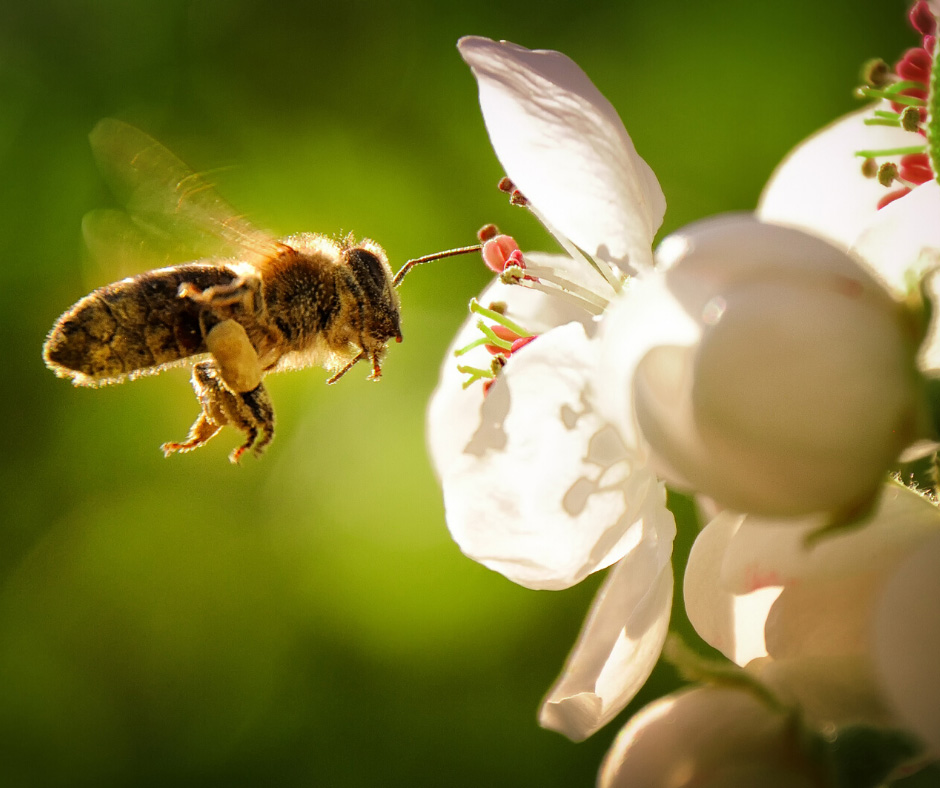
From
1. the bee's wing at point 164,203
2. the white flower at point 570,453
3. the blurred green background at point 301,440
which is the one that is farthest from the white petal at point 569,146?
the blurred green background at point 301,440

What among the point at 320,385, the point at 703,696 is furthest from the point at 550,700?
the point at 320,385

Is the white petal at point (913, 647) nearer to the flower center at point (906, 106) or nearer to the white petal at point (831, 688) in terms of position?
the white petal at point (831, 688)

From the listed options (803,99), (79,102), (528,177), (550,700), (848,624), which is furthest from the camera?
(79,102)

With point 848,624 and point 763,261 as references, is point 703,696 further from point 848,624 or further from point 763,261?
point 763,261

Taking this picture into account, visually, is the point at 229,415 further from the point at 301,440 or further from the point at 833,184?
the point at 301,440

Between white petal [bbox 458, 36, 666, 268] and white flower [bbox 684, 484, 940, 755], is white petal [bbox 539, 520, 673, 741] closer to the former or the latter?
white flower [bbox 684, 484, 940, 755]

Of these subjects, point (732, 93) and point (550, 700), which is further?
point (732, 93)

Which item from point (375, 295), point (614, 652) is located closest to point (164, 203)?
point (375, 295)
